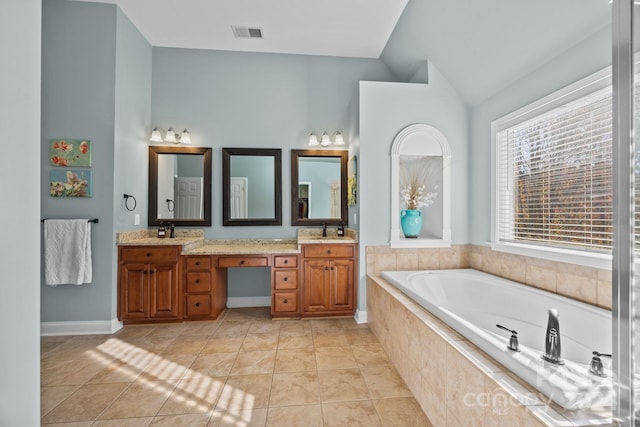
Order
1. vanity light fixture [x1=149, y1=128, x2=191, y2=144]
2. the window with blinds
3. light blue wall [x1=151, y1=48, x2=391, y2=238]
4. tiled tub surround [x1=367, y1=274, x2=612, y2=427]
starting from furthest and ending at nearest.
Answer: light blue wall [x1=151, y1=48, x2=391, y2=238] < vanity light fixture [x1=149, y1=128, x2=191, y2=144] < the window with blinds < tiled tub surround [x1=367, y1=274, x2=612, y2=427]

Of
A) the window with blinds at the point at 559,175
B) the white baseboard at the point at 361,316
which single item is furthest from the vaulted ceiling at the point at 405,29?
the white baseboard at the point at 361,316

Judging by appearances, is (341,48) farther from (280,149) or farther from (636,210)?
(636,210)

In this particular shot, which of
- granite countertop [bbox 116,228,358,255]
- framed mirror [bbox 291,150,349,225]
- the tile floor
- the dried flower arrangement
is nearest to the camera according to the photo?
the tile floor

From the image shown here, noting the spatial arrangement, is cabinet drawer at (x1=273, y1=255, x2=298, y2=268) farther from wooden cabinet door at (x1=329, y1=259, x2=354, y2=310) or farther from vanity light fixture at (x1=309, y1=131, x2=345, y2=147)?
vanity light fixture at (x1=309, y1=131, x2=345, y2=147)

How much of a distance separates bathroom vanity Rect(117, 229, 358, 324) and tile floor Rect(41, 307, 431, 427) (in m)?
0.22

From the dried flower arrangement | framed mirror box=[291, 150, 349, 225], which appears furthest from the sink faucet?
framed mirror box=[291, 150, 349, 225]

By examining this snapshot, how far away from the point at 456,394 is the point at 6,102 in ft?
6.48

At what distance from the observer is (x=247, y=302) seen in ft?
12.1

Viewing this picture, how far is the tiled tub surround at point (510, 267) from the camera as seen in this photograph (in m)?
1.86

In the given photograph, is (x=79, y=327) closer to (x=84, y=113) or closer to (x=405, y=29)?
(x=84, y=113)

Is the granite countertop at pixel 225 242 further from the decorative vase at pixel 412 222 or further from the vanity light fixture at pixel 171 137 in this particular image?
the vanity light fixture at pixel 171 137

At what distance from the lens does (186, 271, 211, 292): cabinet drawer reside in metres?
3.11

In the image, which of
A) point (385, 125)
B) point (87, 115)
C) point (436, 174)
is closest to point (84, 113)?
point (87, 115)

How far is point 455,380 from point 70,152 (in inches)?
146
